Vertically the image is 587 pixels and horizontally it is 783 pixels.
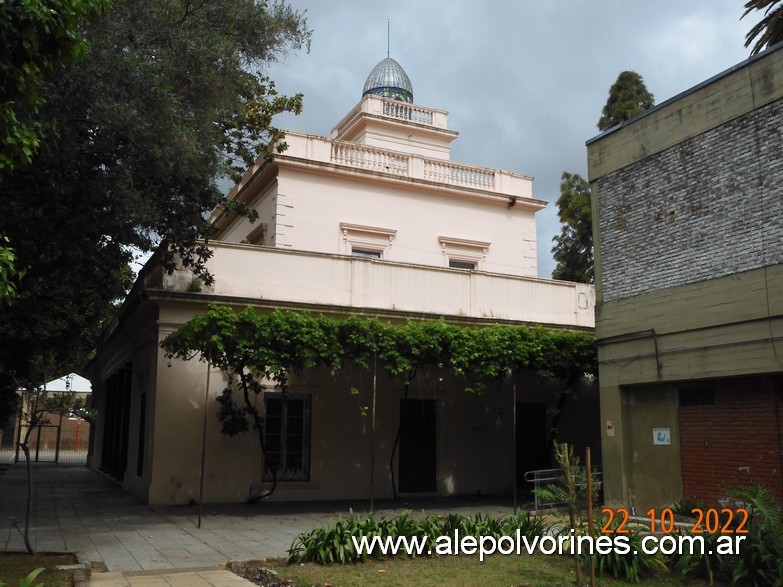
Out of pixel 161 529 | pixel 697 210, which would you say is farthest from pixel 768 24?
pixel 161 529

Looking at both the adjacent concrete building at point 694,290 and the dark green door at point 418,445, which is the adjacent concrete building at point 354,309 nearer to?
the dark green door at point 418,445

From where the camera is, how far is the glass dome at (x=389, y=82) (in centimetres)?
2794

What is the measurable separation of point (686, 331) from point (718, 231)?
67.6 inches

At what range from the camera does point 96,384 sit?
31891 millimetres

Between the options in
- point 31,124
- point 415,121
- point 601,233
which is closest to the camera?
point 31,124

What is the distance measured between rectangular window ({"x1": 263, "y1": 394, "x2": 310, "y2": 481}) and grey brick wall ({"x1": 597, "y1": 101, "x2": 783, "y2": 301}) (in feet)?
23.5

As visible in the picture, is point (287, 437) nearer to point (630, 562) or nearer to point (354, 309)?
point (354, 309)

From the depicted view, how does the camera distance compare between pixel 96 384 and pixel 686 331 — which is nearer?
pixel 686 331

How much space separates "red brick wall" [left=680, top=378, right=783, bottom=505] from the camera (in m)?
11.1

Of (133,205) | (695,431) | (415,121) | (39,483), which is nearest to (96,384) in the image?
(39,483)

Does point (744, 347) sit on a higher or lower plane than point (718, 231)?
lower

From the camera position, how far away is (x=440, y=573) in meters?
8.46

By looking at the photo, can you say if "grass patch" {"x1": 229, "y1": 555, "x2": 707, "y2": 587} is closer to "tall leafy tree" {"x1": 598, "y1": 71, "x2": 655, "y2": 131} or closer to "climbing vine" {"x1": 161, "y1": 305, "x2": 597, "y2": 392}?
"climbing vine" {"x1": 161, "y1": 305, "x2": 597, "y2": 392}

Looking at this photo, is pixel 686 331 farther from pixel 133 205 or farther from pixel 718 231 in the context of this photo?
pixel 133 205
